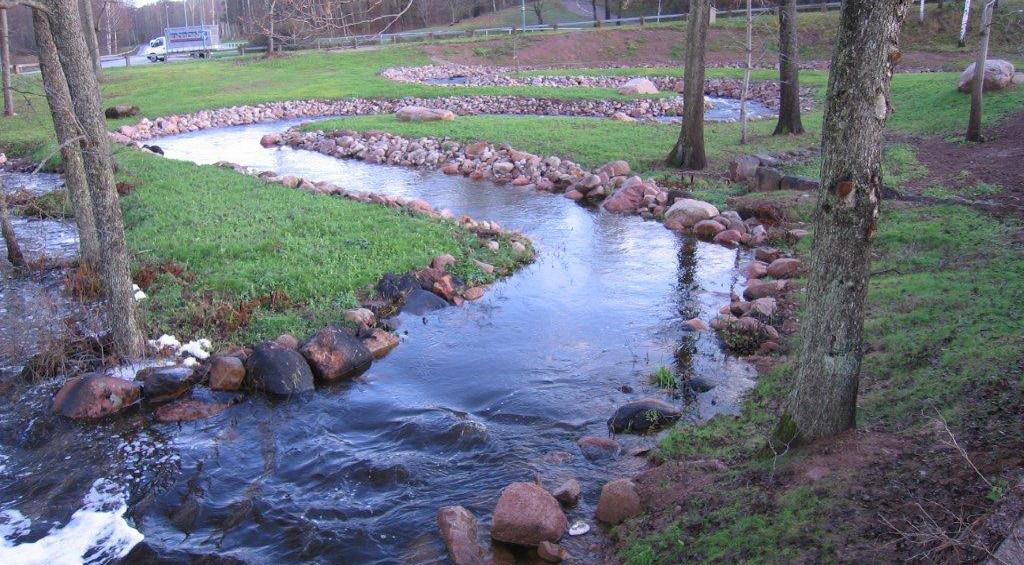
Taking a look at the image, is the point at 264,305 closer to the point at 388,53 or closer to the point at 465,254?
the point at 465,254

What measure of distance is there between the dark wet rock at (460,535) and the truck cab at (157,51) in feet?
199

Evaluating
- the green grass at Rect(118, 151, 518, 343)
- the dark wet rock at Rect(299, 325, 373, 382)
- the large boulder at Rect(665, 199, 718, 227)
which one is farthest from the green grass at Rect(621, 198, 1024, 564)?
the green grass at Rect(118, 151, 518, 343)

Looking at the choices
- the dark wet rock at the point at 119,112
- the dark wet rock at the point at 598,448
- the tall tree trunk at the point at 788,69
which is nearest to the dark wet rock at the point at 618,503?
the dark wet rock at the point at 598,448

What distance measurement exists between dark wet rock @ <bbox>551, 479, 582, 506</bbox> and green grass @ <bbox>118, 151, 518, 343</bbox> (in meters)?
4.26

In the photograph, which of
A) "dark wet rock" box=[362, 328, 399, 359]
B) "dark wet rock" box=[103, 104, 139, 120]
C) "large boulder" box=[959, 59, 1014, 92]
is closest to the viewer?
"dark wet rock" box=[362, 328, 399, 359]

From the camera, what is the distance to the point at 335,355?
830 centimetres

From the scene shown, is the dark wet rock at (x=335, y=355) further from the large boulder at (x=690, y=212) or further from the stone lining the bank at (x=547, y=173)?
the large boulder at (x=690, y=212)

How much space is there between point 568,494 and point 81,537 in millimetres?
3612

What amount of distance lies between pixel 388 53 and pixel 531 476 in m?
43.7

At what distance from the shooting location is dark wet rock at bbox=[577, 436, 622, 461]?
6473 millimetres

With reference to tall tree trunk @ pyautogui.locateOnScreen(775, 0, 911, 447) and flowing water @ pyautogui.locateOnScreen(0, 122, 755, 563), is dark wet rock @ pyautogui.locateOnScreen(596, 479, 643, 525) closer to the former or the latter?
flowing water @ pyautogui.locateOnScreen(0, 122, 755, 563)

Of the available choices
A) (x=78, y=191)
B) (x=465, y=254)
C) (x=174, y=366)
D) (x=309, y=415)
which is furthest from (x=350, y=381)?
(x=78, y=191)

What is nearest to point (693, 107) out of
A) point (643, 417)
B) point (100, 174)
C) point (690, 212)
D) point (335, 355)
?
point (690, 212)

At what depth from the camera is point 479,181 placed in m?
17.9
